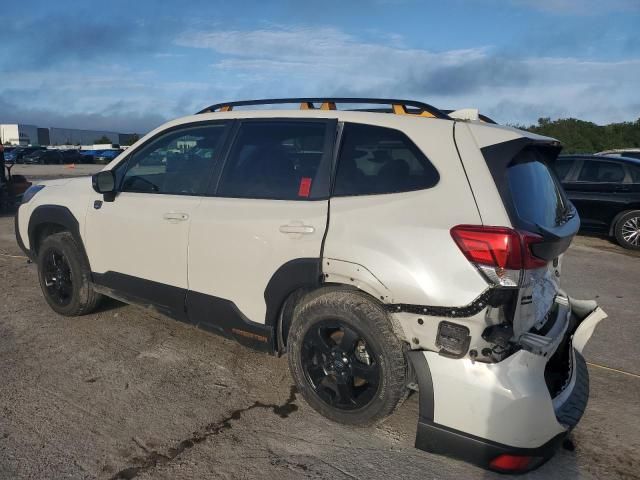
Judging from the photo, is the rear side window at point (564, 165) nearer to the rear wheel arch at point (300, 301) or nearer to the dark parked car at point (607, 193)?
the dark parked car at point (607, 193)

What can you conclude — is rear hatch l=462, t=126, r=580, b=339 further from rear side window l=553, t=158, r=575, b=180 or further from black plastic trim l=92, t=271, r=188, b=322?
rear side window l=553, t=158, r=575, b=180

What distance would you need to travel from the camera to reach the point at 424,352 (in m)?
2.68

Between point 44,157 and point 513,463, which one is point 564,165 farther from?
point 44,157

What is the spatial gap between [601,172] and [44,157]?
151 feet

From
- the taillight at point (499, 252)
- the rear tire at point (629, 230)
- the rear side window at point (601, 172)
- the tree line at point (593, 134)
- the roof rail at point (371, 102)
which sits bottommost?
the rear tire at point (629, 230)

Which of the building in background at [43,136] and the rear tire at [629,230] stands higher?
the building in background at [43,136]

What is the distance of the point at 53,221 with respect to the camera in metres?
4.62

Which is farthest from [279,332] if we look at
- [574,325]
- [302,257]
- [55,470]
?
[574,325]

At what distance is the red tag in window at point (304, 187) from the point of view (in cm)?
318

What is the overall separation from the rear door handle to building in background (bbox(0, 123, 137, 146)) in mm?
81233

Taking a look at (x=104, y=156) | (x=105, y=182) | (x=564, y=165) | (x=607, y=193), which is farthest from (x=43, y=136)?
(x=105, y=182)

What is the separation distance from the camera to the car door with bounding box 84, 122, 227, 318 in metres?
3.71

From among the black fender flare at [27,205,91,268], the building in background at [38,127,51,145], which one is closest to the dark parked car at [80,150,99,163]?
the black fender flare at [27,205,91,268]

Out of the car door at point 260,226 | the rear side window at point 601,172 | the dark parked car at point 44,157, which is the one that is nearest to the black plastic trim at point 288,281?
the car door at point 260,226
